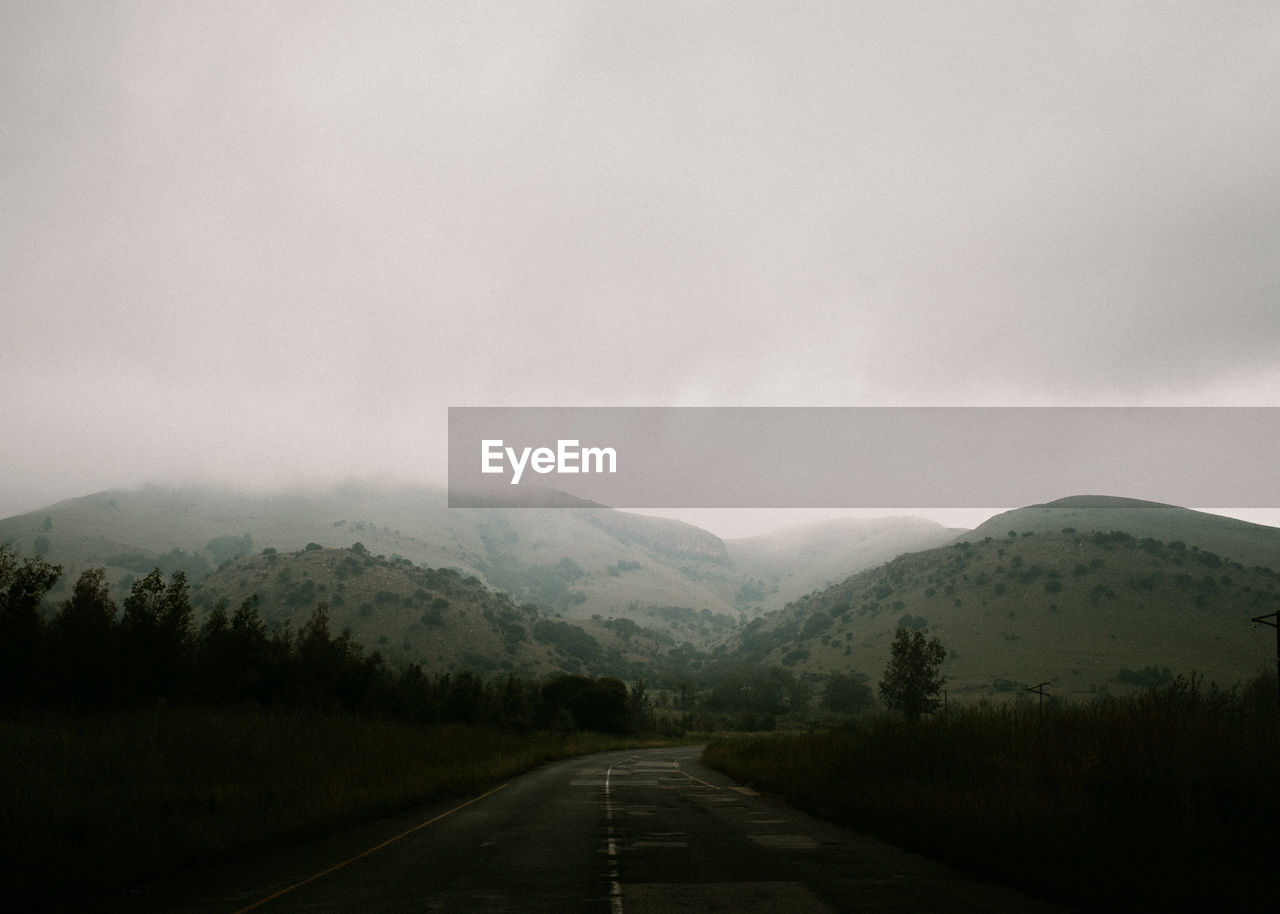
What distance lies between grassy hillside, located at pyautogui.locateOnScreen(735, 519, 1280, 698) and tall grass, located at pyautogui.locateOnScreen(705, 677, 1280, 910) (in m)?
88.3

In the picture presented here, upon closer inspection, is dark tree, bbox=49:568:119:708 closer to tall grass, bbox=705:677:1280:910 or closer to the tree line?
the tree line

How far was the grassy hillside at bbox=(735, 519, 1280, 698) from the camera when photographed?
10612 centimetres

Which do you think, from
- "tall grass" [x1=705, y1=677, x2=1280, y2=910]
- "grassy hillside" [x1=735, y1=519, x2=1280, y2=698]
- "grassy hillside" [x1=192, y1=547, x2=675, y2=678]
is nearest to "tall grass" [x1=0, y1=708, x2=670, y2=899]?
"tall grass" [x1=705, y1=677, x2=1280, y2=910]

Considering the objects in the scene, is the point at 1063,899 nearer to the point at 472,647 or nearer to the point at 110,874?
the point at 110,874

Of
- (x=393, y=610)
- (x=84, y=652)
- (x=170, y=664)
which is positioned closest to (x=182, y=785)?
(x=84, y=652)

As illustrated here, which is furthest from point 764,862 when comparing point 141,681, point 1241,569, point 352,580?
point 352,580

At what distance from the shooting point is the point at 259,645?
5834 cm

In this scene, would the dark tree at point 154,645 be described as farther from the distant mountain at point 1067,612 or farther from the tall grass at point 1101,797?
the distant mountain at point 1067,612

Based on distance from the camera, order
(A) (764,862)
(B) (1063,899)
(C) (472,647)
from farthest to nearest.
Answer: (C) (472,647), (A) (764,862), (B) (1063,899)

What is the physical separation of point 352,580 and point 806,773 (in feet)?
526

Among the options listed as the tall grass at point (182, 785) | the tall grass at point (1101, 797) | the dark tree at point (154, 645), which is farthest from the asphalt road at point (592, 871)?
the dark tree at point (154, 645)

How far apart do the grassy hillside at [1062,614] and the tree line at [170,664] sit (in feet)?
240

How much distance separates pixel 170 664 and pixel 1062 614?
391 ft

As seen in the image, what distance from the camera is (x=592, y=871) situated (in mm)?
13820
